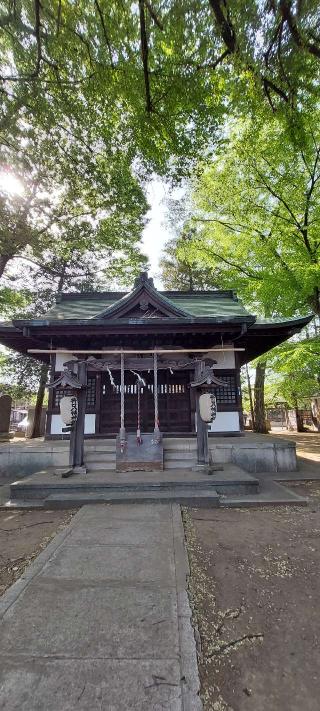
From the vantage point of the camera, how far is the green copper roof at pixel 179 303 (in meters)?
13.0

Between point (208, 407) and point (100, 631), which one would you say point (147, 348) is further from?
point (100, 631)

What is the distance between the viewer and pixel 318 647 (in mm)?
2559

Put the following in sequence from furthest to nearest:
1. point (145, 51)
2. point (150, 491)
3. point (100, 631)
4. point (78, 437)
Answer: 1. point (78, 437)
2. point (150, 491)
3. point (145, 51)
4. point (100, 631)

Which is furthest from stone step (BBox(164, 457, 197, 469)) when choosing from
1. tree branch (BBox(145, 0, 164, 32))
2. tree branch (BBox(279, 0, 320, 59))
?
tree branch (BBox(145, 0, 164, 32))

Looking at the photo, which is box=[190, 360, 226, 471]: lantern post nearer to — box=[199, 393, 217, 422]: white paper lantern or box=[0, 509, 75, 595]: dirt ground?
box=[199, 393, 217, 422]: white paper lantern

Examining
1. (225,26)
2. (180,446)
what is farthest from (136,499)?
(225,26)

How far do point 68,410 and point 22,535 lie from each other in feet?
11.1

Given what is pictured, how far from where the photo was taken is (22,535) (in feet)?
16.3

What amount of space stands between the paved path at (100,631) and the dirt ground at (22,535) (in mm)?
299

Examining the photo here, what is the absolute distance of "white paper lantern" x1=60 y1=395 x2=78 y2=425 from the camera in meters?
8.00

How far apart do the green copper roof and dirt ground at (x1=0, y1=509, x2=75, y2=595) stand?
7925mm

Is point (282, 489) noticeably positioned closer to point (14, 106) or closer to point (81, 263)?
point (14, 106)

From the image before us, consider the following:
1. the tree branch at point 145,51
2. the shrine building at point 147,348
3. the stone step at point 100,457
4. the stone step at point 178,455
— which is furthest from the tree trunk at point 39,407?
the tree branch at point 145,51

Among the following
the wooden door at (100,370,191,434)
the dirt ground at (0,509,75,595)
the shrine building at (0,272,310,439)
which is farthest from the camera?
the wooden door at (100,370,191,434)
